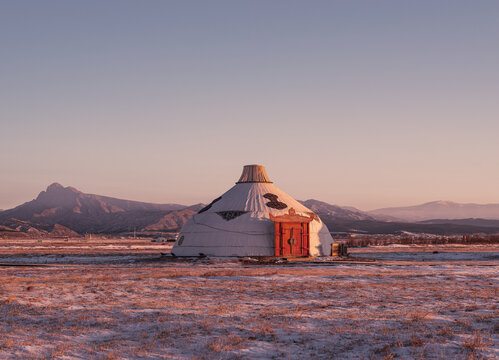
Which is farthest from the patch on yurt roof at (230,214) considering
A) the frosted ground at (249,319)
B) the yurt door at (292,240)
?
the frosted ground at (249,319)

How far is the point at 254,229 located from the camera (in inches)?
1527

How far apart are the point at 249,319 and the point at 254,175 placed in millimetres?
32079

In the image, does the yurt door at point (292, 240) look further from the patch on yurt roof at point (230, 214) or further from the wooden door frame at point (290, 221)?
the patch on yurt roof at point (230, 214)

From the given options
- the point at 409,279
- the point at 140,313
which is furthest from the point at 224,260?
the point at 140,313

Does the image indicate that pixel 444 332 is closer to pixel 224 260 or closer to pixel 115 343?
pixel 115 343

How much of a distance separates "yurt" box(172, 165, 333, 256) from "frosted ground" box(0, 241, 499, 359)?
16.8 metres

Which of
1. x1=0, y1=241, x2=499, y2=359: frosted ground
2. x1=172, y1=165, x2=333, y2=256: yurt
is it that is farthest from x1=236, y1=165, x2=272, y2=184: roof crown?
x1=0, y1=241, x2=499, y2=359: frosted ground

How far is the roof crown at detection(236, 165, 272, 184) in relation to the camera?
147 ft

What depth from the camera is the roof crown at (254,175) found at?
4494 cm

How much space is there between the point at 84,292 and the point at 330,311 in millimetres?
8883

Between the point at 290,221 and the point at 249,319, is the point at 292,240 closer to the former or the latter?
the point at 290,221

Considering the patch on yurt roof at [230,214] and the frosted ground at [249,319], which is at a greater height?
the patch on yurt roof at [230,214]

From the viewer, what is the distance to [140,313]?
46.5 feet

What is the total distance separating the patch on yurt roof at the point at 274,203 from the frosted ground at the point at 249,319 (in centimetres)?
1946
